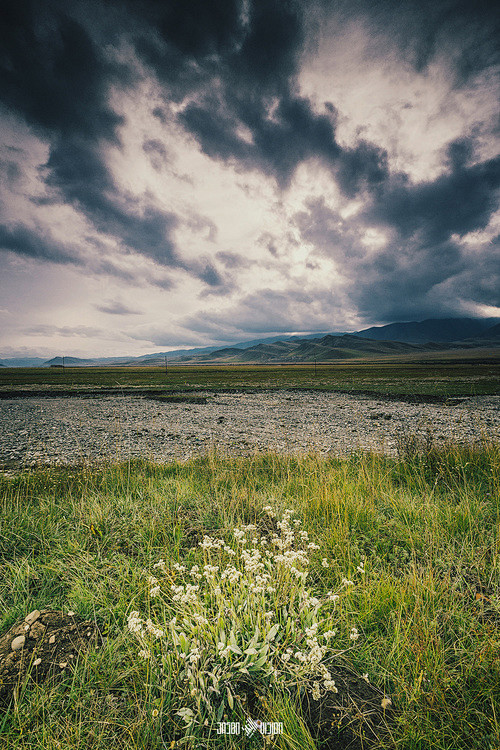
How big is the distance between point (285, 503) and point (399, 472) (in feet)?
14.5

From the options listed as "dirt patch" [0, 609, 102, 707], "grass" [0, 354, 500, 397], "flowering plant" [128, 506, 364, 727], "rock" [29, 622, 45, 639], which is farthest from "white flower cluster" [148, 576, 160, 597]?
"grass" [0, 354, 500, 397]

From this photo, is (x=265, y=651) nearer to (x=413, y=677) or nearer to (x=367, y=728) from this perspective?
(x=367, y=728)

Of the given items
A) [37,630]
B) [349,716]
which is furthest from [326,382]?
[37,630]

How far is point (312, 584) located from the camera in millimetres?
3865

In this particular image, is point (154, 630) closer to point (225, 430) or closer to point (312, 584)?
point (312, 584)

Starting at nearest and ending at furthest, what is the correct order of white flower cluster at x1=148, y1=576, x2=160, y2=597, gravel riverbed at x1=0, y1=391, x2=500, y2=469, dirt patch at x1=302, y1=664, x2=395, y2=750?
dirt patch at x1=302, y1=664, x2=395, y2=750 < white flower cluster at x1=148, y1=576, x2=160, y2=597 < gravel riverbed at x1=0, y1=391, x2=500, y2=469

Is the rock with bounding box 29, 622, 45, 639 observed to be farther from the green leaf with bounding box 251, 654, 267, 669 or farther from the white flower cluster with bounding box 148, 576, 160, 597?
the green leaf with bounding box 251, 654, 267, 669

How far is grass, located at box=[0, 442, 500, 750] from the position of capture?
2.24 m

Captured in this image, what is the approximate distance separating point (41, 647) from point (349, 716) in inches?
107

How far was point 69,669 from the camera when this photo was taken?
2.68 metres

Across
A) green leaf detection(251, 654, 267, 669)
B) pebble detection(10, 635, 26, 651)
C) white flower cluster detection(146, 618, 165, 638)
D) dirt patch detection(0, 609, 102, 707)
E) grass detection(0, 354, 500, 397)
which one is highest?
white flower cluster detection(146, 618, 165, 638)

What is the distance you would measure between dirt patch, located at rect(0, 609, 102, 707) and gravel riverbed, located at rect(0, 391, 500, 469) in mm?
7112

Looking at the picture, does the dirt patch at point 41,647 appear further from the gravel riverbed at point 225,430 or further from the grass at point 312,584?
the gravel riverbed at point 225,430

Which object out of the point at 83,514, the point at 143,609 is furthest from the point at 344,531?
the point at 83,514
